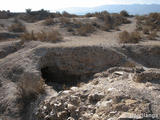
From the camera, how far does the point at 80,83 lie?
7543mm

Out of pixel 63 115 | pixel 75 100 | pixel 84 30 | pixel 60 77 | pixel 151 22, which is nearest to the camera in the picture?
pixel 63 115

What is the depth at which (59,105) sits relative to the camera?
19.0 ft

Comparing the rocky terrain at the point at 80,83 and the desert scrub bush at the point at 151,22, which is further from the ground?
the desert scrub bush at the point at 151,22

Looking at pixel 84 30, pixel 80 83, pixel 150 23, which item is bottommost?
pixel 80 83

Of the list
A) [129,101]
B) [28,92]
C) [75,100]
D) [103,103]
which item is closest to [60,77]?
[28,92]

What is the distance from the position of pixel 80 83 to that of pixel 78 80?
2416 mm

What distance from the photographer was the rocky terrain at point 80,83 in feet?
15.8

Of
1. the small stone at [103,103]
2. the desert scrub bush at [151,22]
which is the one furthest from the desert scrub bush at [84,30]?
the small stone at [103,103]

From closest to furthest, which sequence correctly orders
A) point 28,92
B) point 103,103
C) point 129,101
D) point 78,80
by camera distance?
point 129,101, point 103,103, point 28,92, point 78,80

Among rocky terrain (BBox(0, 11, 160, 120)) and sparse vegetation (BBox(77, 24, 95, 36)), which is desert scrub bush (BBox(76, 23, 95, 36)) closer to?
sparse vegetation (BBox(77, 24, 95, 36))

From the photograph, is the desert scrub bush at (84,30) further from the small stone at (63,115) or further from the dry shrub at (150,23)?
the small stone at (63,115)

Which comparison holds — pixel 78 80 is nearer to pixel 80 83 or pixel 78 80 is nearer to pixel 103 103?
pixel 80 83

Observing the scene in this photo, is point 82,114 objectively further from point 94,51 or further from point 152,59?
point 152,59

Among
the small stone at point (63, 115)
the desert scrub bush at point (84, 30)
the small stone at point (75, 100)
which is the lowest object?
the small stone at point (63, 115)
